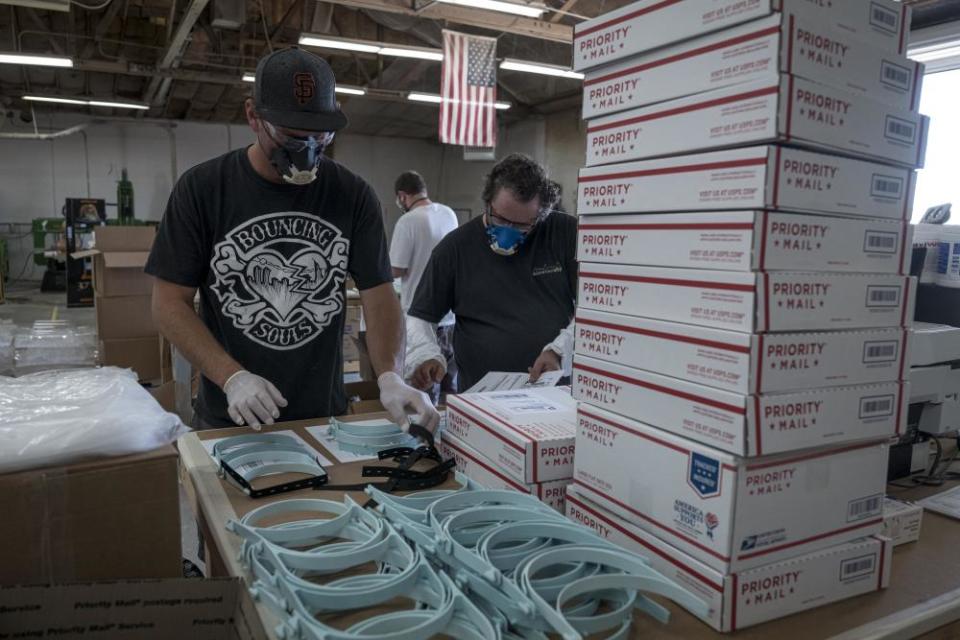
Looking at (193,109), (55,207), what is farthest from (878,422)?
(55,207)

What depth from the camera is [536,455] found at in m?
1.14

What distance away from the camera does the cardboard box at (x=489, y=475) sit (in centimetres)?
117

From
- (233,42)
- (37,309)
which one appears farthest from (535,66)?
(37,309)

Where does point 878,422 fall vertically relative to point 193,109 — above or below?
below

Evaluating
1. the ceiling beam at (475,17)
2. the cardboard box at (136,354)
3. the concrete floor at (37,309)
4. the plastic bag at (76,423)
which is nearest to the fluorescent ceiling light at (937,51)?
the ceiling beam at (475,17)

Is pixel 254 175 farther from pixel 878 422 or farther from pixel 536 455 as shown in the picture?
pixel 878 422

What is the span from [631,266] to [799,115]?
0.31m

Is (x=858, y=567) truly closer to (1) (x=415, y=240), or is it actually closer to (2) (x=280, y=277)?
(2) (x=280, y=277)

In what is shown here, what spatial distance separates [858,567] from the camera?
0.97 m

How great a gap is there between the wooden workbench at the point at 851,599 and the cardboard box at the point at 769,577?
15 millimetres

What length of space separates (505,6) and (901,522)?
16.4 ft

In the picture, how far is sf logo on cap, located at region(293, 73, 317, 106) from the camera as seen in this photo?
1569 millimetres

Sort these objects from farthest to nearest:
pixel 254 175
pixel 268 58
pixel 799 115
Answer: pixel 254 175 → pixel 268 58 → pixel 799 115

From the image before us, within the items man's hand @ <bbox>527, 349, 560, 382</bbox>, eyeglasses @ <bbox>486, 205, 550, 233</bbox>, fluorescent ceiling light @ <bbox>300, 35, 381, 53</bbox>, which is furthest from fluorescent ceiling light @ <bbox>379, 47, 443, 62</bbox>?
man's hand @ <bbox>527, 349, 560, 382</bbox>
